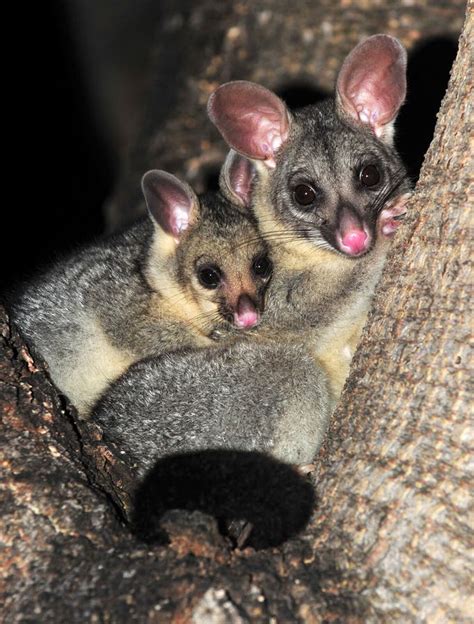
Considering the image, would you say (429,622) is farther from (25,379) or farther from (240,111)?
(240,111)

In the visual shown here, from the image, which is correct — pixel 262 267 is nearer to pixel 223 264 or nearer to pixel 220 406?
pixel 223 264

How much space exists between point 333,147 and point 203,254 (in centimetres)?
72

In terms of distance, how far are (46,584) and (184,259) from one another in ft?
6.56

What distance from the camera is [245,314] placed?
3.65 metres

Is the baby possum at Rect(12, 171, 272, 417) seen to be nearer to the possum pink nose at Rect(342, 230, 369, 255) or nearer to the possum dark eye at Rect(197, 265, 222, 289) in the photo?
the possum dark eye at Rect(197, 265, 222, 289)

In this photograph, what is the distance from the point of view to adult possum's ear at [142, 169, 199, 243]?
Answer: 12.9 ft

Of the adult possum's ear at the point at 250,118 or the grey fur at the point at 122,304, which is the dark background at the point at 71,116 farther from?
the adult possum's ear at the point at 250,118

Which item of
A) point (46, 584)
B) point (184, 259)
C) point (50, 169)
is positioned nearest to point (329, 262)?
point (184, 259)

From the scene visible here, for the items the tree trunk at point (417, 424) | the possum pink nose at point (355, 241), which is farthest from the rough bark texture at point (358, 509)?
the possum pink nose at point (355, 241)

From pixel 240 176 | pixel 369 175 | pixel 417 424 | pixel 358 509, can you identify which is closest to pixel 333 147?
pixel 369 175

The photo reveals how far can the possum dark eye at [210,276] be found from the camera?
398 centimetres

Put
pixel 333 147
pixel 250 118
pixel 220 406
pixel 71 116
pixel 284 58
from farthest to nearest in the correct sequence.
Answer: pixel 71 116 < pixel 284 58 < pixel 250 118 < pixel 333 147 < pixel 220 406

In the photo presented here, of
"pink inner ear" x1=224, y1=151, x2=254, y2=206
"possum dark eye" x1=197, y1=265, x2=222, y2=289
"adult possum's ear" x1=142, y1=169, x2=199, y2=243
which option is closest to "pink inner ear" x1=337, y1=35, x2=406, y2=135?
"pink inner ear" x1=224, y1=151, x2=254, y2=206

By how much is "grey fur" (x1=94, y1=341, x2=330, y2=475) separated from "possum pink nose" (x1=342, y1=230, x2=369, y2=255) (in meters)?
0.47
